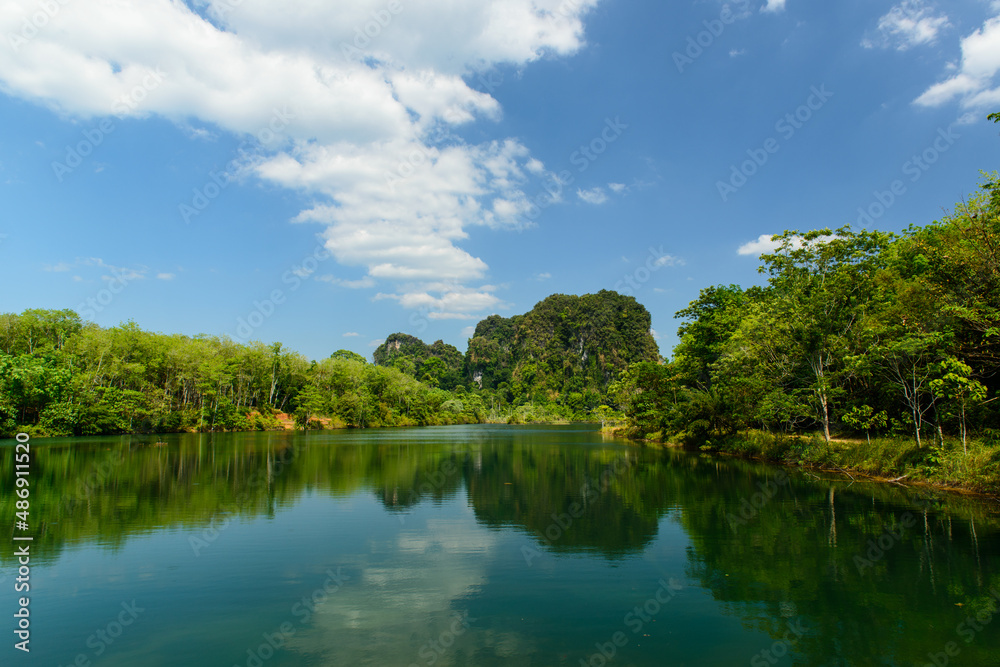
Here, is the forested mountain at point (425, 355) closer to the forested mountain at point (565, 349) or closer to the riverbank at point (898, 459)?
the forested mountain at point (565, 349)

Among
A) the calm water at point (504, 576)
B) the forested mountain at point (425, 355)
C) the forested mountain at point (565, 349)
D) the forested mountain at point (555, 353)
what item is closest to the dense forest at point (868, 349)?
the calm water at point (504, 576)

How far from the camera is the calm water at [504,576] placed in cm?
593

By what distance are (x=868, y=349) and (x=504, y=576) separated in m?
17.1

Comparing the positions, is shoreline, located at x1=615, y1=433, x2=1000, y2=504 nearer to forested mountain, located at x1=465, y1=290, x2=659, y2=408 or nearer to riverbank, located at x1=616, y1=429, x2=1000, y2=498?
riverbank, located at x1=616, y1=429, x2=1000, y2=498

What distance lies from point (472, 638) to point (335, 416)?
6662cm

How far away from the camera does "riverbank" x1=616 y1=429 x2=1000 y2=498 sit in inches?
588

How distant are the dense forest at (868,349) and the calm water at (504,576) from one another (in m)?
3.76

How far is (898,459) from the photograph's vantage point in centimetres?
1786

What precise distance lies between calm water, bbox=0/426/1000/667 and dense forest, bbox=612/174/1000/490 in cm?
376

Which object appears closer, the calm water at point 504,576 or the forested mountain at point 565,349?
the calm water at point 504,576

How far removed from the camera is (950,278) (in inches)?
624

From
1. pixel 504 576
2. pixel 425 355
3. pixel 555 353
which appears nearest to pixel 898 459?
pixel 504 576

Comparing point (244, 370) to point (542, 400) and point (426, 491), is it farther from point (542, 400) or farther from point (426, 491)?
point (542, 400)

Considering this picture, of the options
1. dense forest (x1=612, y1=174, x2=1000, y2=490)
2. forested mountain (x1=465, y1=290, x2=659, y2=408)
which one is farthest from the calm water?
forested mountain (x1=465, y1=290, x2=659, y2=408)
